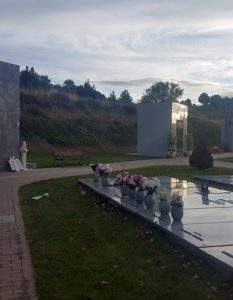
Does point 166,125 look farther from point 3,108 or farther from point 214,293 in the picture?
point 214,293

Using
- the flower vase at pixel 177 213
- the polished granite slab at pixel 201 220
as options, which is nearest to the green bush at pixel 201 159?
the polished granite slab at pixel 201 220

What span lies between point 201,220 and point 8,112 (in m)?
15.8

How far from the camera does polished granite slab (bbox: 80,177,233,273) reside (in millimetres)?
6586

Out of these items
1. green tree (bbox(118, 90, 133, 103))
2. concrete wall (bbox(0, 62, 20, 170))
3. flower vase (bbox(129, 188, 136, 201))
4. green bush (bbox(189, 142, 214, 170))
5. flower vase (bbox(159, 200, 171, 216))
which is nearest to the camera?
flower vase (bbox(159, 200, 171, 216))

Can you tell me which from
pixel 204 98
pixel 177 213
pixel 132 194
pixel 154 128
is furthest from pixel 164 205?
pixel 204 98

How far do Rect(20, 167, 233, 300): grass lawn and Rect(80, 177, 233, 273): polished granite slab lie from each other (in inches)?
6.9

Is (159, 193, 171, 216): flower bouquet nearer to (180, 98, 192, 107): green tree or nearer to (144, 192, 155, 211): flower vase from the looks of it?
(144, 192, 155, 211): flower vase

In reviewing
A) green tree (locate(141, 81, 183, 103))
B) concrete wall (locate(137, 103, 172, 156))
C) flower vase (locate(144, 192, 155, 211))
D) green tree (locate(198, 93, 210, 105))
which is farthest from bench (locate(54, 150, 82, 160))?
green tree (locate(198, 93, 210, 105))

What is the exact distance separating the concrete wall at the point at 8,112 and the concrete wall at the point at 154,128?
12.5 meters

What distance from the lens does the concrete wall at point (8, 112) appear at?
2244cm

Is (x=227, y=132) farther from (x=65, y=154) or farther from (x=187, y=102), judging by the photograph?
(x=187, y=102)

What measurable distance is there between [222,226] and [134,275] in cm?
249

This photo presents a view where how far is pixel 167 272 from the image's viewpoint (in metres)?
6.25

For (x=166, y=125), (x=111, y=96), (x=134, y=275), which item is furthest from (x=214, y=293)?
(x=111, y=96)
